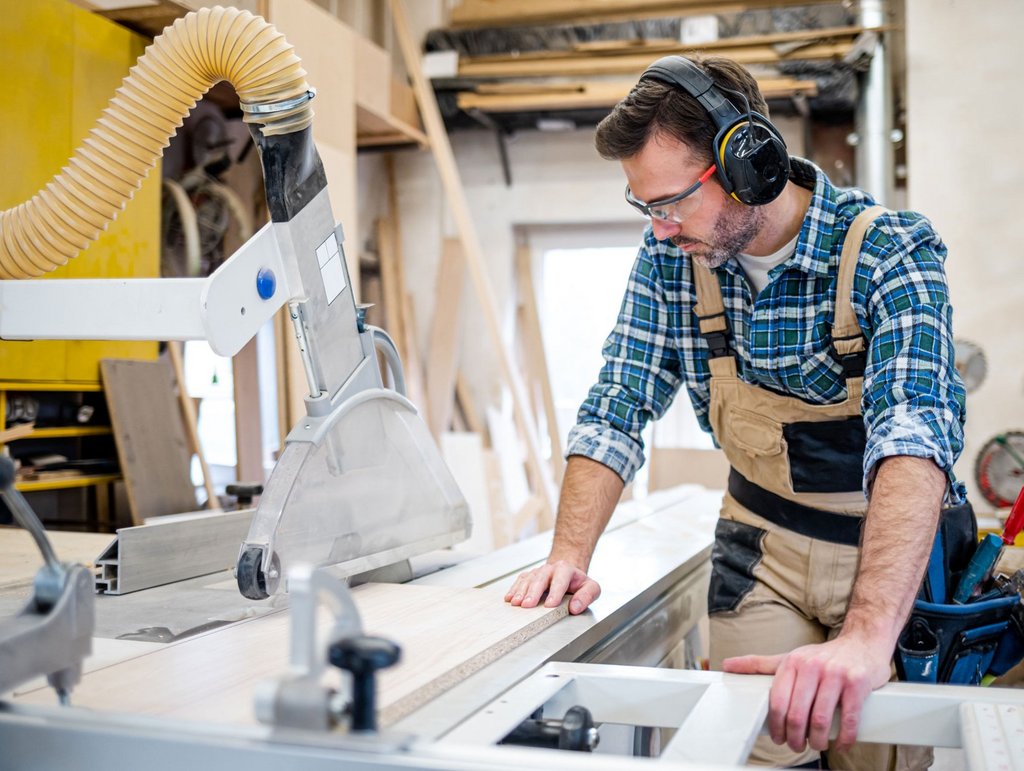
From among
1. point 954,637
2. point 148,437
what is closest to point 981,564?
point 954,637

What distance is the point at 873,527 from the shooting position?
132cm

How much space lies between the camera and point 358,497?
151 cm

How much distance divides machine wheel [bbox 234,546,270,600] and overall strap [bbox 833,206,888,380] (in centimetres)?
102

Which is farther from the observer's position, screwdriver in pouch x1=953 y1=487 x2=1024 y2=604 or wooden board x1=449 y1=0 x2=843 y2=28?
wooden board x1=449 y1=0 x2=843 y2=28

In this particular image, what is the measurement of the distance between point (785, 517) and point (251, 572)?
1025mm

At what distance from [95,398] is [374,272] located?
9.71ft

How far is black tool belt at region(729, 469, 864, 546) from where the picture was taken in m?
1.76

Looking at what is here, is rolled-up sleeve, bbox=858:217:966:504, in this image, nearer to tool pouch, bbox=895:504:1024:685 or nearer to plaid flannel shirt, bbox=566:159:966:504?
plaid flannel shirt, bbox=566:159:966:504

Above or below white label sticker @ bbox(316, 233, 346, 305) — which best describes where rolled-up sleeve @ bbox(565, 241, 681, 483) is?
below

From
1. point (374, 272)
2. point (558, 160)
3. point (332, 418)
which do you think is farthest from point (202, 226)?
point (332, 418)

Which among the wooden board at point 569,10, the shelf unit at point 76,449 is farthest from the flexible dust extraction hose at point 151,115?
the wooden board at point 569,10

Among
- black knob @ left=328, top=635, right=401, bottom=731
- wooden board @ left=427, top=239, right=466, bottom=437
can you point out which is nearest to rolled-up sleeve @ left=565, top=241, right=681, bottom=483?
black knob @ left=328, top=635, right=401, bottom=731

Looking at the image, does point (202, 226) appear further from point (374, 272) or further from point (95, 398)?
point (374, 272)

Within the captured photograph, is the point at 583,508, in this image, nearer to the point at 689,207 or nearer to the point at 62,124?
the point at 689,207
